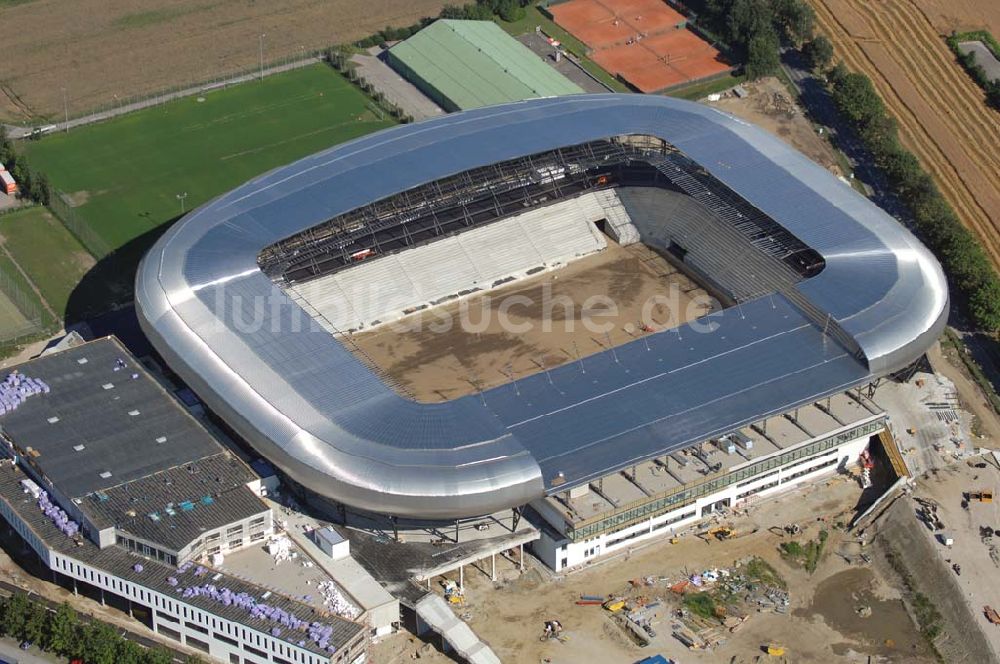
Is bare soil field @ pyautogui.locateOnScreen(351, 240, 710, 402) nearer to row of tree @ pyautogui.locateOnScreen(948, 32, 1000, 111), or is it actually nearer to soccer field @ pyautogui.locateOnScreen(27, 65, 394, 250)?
soccer field @ pyautogui.locateOnScreen(27, 65, 394, 250)

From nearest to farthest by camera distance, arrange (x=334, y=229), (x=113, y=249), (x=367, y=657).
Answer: (x=367, y=657), (x=334, y=229), (x=113, y=249)

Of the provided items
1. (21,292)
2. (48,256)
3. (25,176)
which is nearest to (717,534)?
(21,292)

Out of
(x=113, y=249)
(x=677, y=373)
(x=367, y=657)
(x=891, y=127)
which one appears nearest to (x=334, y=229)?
(x=113, y=249)

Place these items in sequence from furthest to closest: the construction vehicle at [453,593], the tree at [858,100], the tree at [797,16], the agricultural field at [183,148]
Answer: the tree at [797,16] → the tree at [858,100] → the agricultural field at [183,148] → the construction vehicle at [453,593]

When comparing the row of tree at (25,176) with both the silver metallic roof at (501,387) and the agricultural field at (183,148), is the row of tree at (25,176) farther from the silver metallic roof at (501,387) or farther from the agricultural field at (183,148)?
the silver metallic roof at (501,387)

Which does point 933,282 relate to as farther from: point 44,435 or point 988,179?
point 44,435

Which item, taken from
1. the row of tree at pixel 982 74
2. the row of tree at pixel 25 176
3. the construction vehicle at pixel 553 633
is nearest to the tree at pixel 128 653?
the construction vehicle at pixel 553 633
